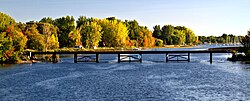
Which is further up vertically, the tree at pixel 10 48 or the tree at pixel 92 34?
the tree at pixel 92 34

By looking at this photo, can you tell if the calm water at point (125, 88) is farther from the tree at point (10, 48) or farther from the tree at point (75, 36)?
the tree at point (75, 36)

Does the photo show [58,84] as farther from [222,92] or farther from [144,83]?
[222,92]

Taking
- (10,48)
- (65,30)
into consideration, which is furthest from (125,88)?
(65,30)

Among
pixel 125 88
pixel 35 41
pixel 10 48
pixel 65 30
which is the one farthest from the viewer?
pixel 65 30

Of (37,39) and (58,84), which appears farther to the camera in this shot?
(37,39)

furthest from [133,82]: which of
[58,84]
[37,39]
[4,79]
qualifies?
[37,39]

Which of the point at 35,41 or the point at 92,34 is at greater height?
the point at 92,34

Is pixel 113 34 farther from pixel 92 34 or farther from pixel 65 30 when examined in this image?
pixel 65 30

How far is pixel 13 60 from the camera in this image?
99562 mm

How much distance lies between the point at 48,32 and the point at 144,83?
103 metres

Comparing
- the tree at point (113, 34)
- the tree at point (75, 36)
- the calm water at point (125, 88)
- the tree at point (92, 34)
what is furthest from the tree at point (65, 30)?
the calm water at point (125, 88)

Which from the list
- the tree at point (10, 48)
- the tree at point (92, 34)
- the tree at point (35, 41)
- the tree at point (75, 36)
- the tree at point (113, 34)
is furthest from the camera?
the tree at point (113, 34)

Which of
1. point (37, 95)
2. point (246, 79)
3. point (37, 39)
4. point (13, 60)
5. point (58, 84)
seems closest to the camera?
point (37, 95)

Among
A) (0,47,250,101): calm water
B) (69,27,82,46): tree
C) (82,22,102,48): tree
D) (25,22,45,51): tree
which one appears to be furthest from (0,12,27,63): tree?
(82,22,102,48): tree
